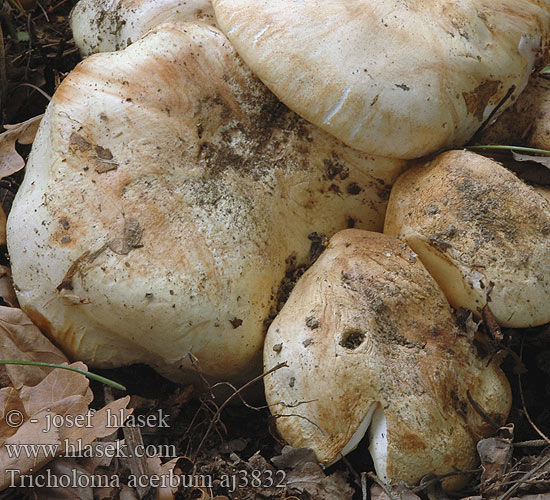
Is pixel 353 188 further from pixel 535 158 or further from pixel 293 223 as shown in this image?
pixel 535 158

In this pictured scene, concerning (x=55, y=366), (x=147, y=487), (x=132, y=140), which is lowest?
(x=147, y=487)

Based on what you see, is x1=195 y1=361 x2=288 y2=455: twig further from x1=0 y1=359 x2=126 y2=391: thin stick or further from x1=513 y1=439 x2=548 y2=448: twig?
x1=513 y1=439 x2=548 y2=448: twig

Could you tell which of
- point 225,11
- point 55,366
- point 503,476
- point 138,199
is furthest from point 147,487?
point 225,11

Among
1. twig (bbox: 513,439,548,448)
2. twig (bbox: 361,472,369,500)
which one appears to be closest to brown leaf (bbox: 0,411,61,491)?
twig (bbox: 361,472,369,500)

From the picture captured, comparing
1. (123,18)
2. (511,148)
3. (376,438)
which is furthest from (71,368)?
(511,148)

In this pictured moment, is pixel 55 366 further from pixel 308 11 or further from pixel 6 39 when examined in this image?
pixel 6 39

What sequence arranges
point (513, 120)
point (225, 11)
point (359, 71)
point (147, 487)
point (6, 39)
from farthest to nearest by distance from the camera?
1. point (6, 39)
2. point (513, 120)
3. point (225, 11)
4. point (359, 71)
5. point (147, 487)

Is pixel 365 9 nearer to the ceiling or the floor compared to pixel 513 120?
nearer to the ceiling
